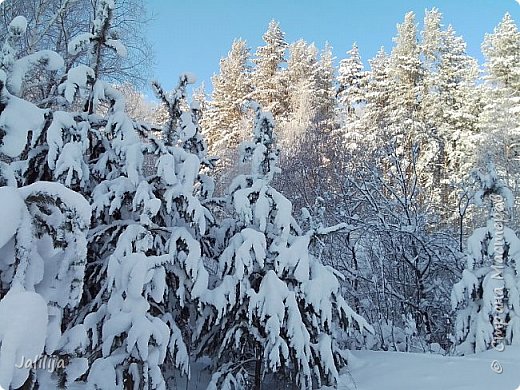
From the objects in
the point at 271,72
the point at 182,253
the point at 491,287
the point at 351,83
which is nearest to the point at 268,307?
the point at 182,253

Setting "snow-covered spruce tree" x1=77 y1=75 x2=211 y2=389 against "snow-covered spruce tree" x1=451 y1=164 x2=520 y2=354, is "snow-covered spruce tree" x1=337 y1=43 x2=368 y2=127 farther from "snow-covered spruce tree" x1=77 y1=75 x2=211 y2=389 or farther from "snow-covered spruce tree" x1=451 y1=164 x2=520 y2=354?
"snow-covered spruce tree" x1=77 y1=75 x2=211 y2=389

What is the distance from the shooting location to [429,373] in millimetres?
3701

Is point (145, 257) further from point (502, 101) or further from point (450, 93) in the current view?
point (450, 93)

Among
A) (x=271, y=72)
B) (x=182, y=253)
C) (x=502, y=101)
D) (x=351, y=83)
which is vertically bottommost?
(x=182, y=253)

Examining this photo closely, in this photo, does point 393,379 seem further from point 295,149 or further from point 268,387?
point 295,149

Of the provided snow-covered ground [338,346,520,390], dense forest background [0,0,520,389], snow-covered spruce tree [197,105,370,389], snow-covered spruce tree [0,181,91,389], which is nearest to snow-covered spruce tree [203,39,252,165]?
dense forest background [0,0,520,389]

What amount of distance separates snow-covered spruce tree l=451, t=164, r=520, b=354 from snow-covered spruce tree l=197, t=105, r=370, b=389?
76.6 inches

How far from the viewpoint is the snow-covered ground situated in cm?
341

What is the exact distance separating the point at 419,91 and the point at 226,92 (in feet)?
29.2

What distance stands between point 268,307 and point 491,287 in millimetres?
3063

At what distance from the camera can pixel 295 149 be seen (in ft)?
50.9

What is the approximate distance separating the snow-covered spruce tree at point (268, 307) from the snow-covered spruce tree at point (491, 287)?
6.38 ft

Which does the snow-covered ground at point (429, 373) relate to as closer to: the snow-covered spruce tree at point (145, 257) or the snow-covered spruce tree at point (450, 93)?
the snow-covered spruce tree at point (145, 257)

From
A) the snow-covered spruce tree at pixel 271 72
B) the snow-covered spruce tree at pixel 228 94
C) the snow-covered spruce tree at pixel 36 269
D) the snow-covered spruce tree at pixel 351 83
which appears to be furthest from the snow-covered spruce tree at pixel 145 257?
the snow-covered spruce tree at pixel 351 83
